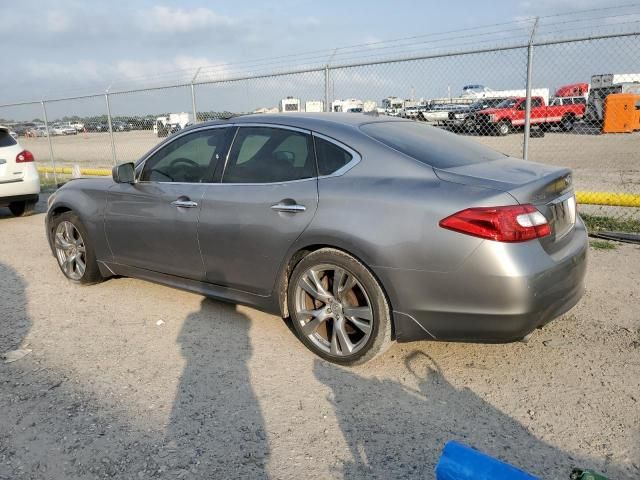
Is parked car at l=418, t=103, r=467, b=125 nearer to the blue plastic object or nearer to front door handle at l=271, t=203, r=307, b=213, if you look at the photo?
front door handle at l=271, t=203, r=307, b=213

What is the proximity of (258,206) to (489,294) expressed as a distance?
1.63m

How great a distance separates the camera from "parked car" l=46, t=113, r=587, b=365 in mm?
2883

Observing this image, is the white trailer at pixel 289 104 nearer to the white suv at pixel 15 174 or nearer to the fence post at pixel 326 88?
the fence post at pixel 326 88

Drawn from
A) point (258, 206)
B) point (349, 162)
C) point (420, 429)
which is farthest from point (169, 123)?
point (420, 429)

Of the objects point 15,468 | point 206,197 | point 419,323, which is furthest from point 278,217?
point 15,468

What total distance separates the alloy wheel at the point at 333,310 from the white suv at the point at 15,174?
23.2 ft

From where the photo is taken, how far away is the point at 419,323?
3.10m

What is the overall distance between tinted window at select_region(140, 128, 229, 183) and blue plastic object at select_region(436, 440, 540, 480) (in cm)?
296

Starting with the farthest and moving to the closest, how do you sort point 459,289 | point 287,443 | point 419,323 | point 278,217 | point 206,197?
point 206,197
point 278,217
point 419,323
point 459,289
point 287,443

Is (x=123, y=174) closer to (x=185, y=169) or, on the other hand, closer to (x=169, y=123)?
(x=185, y=169)

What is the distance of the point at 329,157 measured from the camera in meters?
3.50

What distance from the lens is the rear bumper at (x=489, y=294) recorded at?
2.81 m

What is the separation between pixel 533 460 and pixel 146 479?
1.76 meters

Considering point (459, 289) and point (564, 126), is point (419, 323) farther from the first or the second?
point (564, 126)
